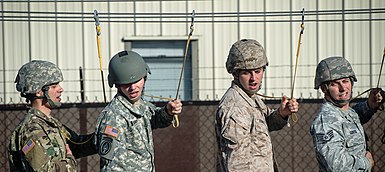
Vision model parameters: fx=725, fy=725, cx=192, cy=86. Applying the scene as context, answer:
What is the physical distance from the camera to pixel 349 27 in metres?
9.10

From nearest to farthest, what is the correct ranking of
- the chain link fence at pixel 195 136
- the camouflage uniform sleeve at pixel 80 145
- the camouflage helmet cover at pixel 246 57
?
the camouflage helmet cover at pixel 246 57 < the camouflage uniform sleeve at pixel 80 145 < the chain link fence at pixel 195 136

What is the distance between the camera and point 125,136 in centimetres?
493

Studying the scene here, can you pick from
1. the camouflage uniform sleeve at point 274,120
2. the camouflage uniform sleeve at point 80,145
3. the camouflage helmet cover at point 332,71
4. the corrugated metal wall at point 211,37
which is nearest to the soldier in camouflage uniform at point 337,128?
the camouflage helmet cover at point 332,71

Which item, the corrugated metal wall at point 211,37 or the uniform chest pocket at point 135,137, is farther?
the corrugated metal wall at point 211,37

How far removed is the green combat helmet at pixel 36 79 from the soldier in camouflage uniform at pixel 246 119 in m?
1.19

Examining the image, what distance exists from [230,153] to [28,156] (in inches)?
52.4

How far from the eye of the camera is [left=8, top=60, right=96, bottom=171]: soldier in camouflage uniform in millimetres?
4805

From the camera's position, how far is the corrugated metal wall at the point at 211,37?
8.91 metres

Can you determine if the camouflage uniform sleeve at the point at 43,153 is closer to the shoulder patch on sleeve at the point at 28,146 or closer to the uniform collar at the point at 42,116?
the shoulder patch on sleeve at the point at 28,146

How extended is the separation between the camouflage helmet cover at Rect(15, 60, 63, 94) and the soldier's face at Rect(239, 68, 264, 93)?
1.31 m

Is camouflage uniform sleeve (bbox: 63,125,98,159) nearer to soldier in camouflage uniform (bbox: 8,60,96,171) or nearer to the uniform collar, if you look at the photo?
soldier in camouflage uniform (bbox: 8,60,96,171)

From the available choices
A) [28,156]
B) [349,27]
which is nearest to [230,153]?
[28,156]

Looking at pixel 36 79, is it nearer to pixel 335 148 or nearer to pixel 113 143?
pixel 113 143

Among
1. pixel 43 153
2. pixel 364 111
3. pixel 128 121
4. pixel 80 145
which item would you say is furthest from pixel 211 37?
pixel 43 153
